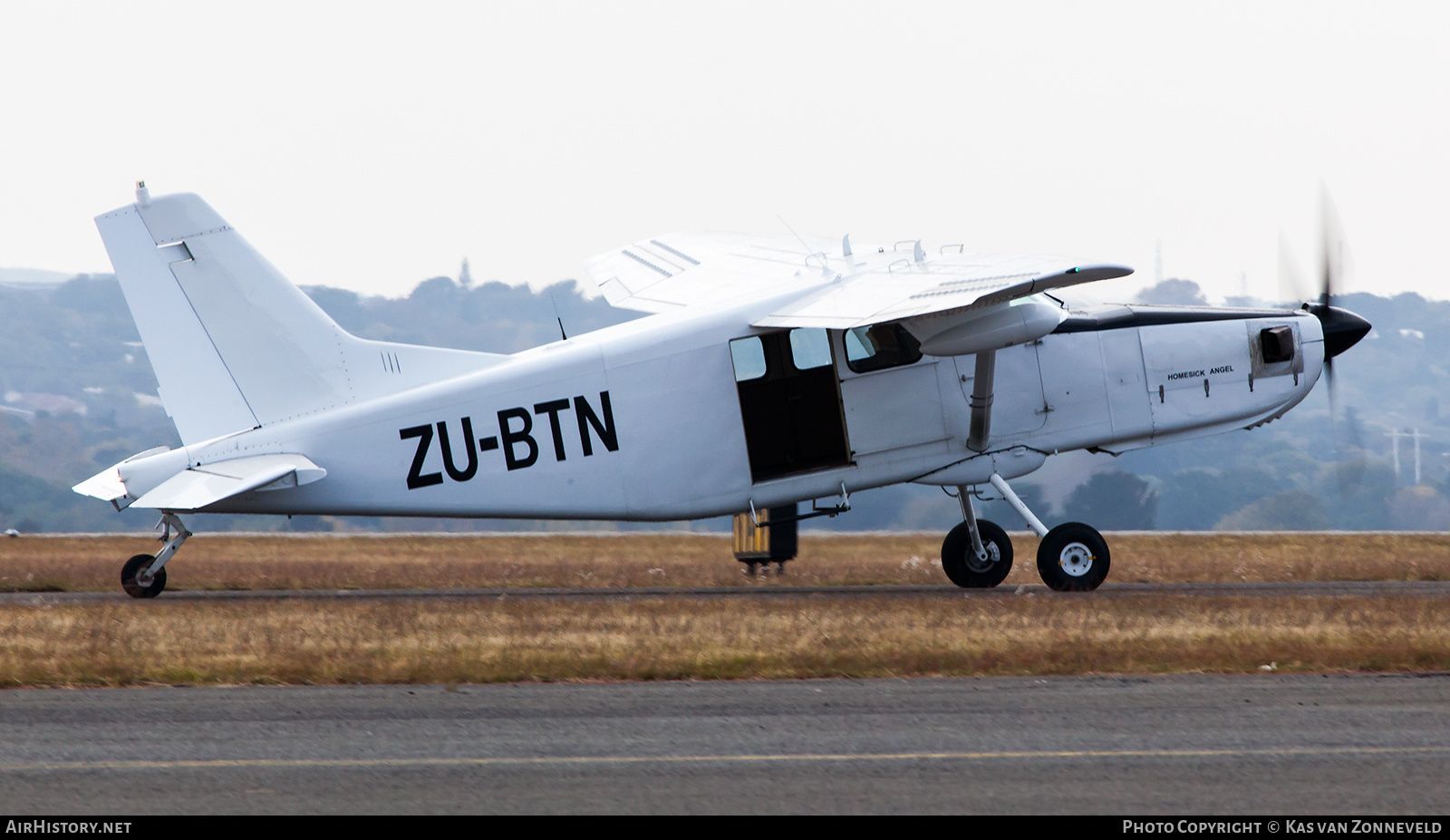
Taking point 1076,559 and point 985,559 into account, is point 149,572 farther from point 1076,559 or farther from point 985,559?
point 1076,559

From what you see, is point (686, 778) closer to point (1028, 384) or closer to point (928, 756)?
point (928, 756)

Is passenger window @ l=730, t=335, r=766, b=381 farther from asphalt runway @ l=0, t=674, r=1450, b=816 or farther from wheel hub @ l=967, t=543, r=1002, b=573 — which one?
asphalt runway @ l=0, t=674, r=1450, b=816

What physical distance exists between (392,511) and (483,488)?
1012 millimetres

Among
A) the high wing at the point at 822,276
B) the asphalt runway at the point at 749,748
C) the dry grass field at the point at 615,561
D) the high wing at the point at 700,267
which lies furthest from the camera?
the dry grass field at the point at 615,561

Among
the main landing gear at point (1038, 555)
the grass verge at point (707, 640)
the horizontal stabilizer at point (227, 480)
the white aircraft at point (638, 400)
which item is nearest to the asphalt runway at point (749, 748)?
the grass verge at point (707, 640)

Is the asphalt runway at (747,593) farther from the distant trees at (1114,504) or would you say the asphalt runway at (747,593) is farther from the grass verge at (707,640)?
the distant trees at (1114,504)

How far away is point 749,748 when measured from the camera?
872 cm

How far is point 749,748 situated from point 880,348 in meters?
9.23

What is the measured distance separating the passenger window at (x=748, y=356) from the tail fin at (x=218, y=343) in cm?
308

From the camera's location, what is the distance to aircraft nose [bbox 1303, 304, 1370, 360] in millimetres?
18859

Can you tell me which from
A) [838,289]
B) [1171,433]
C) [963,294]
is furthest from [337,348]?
[1171,433]

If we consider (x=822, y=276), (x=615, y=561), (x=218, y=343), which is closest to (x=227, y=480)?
(x=218, y=343)

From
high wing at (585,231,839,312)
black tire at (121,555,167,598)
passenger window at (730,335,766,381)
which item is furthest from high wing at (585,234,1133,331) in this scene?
black tire at (121,555,167,598)

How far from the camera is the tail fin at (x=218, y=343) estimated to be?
55.0 ft
